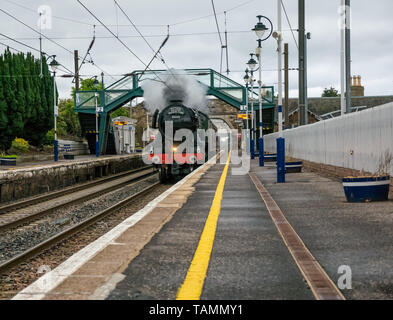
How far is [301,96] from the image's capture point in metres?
23.1

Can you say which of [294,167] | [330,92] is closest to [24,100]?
[294,167]

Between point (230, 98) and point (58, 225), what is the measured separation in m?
29.4

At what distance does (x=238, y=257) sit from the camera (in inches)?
201

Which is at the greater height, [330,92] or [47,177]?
[330,92]

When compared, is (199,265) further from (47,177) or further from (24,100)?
(24,100)

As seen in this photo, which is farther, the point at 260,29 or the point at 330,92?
the point at 330,92

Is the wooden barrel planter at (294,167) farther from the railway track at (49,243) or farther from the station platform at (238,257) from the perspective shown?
the station platform at (238,257)

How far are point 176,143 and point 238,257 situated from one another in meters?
16.0

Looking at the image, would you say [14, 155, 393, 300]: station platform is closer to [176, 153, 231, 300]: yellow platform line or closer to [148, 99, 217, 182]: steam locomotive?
[176, 153, 231, 300]: yellow platform line

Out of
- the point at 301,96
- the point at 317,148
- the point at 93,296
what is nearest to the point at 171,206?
the point at 93,296

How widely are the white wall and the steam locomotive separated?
448 centimetres

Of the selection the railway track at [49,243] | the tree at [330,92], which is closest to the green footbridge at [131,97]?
the railway track at [49,243]

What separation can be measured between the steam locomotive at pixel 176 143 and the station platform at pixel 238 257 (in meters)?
11.6
